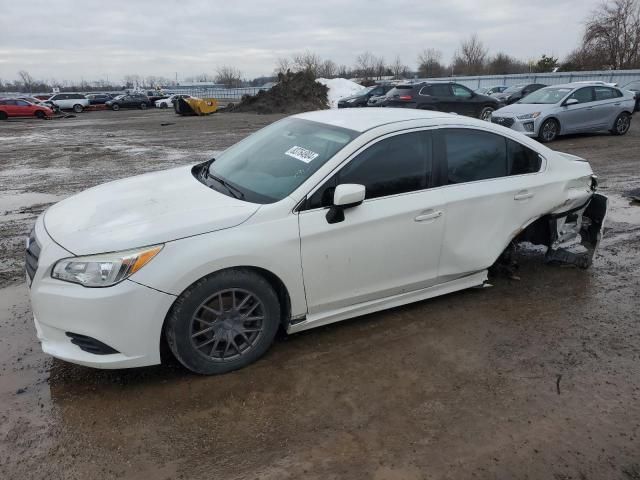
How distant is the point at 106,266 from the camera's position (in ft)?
9.41

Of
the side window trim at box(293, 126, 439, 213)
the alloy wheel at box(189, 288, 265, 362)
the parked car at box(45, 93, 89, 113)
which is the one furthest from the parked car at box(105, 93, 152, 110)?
the alloy wheel at box(189, 288, 265, 362)

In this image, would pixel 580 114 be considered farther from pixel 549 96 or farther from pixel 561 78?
pixel 561 78

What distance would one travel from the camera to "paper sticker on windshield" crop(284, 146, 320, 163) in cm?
366

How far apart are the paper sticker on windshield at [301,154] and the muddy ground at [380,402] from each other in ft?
4.44

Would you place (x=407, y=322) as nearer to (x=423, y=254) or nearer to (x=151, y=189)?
(x=423, y=254)

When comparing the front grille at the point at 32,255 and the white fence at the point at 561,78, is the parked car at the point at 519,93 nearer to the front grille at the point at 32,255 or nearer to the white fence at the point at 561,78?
the white fence at the point at 561,78

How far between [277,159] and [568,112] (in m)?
12.5

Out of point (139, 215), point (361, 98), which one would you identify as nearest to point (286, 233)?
point (139, 215)

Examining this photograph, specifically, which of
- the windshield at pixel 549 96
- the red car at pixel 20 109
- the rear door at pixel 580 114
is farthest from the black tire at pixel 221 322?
the red car at pixel 20 109

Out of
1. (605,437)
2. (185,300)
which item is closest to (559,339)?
(605,437)

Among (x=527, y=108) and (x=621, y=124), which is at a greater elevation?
(x=527, y=108)

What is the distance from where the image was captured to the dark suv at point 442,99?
17.6 meters

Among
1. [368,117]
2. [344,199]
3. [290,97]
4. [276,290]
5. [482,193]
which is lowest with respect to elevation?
[276,290]

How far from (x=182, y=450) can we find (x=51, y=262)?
4.51 ft
